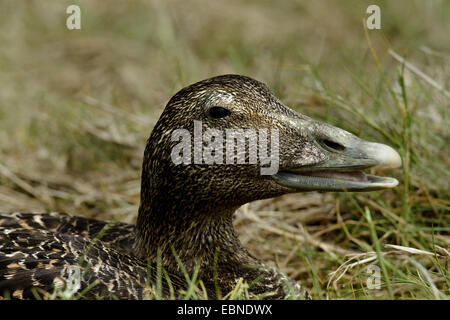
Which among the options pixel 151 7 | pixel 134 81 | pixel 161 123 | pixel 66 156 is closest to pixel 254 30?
pixel 151 7

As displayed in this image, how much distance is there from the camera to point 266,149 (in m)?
2.91

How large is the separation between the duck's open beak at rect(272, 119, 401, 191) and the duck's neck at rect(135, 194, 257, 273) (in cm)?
39

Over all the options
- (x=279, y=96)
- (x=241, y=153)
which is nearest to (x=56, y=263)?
(x=241, y=153)

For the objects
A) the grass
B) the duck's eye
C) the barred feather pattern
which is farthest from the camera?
the grass

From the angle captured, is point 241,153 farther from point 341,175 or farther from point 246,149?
point 341,175

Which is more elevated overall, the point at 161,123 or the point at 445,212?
the point at 161,123

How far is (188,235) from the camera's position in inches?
125

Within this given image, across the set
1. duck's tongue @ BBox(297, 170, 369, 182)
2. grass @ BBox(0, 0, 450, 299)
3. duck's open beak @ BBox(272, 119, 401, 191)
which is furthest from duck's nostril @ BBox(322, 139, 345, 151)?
grass @ BBox(0, 0, 450, 299)

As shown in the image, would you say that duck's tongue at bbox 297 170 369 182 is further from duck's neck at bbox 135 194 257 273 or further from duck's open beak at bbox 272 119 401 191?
duck's neck at bbox 135 194 257 273

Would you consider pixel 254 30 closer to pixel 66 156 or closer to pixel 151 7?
pixel 151 7

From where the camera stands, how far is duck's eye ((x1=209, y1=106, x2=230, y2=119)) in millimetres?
2926

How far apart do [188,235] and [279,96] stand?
5.26ft

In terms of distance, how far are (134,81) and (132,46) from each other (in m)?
0.83

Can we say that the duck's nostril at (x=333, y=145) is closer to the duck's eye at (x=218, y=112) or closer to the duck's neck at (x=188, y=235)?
the duck's eye at (x=218, y=112)
